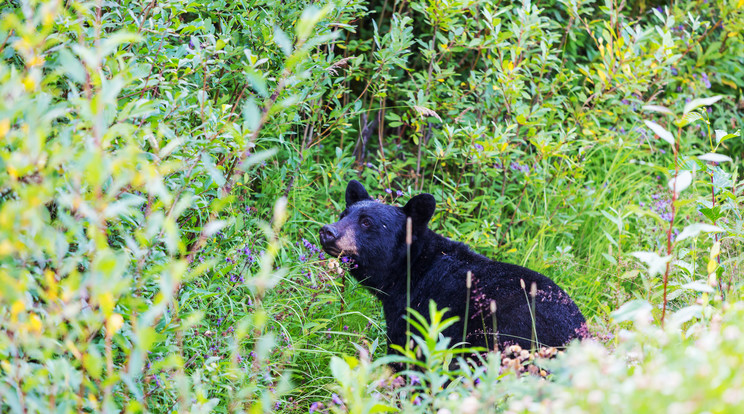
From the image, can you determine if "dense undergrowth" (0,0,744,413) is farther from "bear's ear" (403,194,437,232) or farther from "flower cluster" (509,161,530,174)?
"bear's ear" (403,194,437,232)

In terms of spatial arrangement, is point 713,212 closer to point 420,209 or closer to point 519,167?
point 420,209

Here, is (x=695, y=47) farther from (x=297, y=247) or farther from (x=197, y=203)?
(x=197, y=203)

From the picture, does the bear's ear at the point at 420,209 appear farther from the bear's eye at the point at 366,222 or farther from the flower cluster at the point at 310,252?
the flower cluster at the point at 310,252

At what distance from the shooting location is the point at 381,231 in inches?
171

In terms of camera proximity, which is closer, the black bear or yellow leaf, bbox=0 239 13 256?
yellow leaf, bbox=0 239 13 256

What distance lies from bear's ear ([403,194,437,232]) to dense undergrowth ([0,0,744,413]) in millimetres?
444

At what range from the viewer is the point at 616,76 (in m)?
4.72

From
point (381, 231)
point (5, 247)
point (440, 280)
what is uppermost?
point (5, 247)

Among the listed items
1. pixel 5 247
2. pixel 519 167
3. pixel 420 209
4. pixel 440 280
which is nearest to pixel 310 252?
pixel 420 209

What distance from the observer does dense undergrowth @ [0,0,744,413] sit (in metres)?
1.74

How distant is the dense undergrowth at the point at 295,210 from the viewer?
174 centimetres

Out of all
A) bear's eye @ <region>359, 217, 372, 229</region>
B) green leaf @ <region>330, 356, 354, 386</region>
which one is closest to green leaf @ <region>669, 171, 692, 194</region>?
green leaf @ <region>330, 356, 354, 386</region>

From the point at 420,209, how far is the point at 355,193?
1.83 ft

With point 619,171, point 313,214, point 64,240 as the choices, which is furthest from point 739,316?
point 619,171
